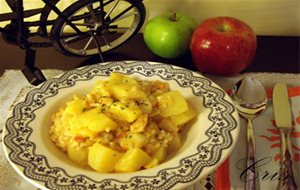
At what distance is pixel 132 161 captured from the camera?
54cm

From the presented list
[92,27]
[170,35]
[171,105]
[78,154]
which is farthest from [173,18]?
[78,154]

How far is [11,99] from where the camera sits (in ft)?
2.61

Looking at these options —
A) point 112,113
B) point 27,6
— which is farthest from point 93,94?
point 27,6

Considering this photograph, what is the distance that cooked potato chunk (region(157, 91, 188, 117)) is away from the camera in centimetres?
62

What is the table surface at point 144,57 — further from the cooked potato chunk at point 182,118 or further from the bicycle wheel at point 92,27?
the cooked potato chunk at point 182,118

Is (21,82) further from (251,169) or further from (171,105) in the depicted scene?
(251,169)

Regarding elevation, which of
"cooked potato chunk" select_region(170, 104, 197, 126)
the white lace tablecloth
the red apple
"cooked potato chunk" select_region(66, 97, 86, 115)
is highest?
the red apple

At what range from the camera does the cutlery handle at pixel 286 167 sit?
1.86 ft

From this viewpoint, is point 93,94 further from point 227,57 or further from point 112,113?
point 227,57

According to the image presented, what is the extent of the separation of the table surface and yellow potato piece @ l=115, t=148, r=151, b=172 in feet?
1.18

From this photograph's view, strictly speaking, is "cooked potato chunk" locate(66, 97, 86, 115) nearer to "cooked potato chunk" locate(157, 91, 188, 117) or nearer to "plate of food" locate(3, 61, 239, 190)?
"plate of food" locate(3, 61, 239, 190)

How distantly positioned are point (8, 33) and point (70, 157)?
34 cm

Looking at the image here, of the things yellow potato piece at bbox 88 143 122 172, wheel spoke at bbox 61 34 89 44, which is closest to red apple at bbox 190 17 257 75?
wheel spoke at bbox 61 34 89 44

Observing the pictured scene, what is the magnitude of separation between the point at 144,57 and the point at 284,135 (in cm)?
37
